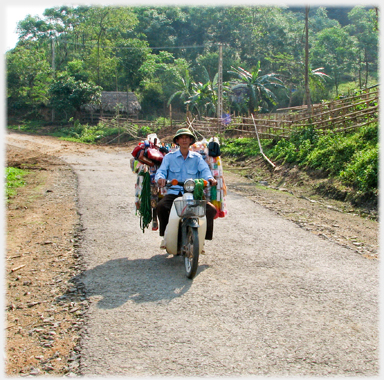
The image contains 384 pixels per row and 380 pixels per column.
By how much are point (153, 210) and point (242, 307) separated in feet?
7.63

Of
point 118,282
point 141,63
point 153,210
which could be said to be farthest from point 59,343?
point 141,63

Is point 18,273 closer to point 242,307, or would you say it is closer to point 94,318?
point 94,318

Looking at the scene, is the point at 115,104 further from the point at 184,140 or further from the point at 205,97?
the point at 184,140

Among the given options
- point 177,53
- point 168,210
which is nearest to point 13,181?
point 168,210

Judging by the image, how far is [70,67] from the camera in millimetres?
43750

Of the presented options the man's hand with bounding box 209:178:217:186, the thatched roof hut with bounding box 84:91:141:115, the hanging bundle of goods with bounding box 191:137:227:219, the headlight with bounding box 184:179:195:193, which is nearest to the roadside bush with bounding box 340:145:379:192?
the hanging bundle of goods with bounding box 191:137:227:219

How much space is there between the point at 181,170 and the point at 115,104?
116 ft

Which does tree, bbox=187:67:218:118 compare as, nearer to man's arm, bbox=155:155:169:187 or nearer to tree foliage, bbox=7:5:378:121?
tree foliage, bbox=7:5:378:121

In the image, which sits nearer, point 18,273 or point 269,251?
point 18,273

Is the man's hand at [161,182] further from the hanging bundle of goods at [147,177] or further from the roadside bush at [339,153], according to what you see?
the roadside bush at [339,153]

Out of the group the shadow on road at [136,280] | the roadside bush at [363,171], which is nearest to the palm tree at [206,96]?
the roadside bush at [363,171]

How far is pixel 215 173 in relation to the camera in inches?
247

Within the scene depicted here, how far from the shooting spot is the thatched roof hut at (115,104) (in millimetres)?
39500

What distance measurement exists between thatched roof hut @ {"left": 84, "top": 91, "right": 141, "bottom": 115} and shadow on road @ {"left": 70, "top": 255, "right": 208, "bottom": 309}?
3441 centimetres
